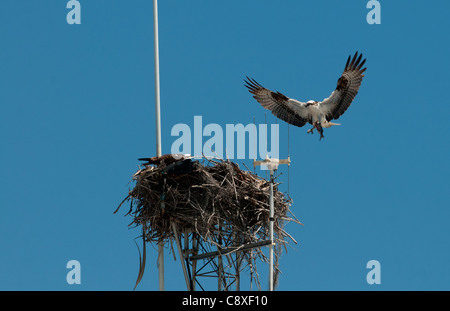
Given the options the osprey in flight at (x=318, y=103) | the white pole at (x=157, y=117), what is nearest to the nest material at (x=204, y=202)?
the white pole at (x=157, y=117)

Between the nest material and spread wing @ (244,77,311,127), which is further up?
spread wing @ (244,77,311,127)

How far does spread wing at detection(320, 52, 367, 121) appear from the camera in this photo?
89.7ft

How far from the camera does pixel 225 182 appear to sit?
24.3 m

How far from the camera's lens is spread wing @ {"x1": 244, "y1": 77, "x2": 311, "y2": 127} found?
28375 mm

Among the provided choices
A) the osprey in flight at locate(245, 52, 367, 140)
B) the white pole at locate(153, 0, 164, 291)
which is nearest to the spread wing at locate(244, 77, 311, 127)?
the osprey in flight at locate(245, 52, 367, 140)

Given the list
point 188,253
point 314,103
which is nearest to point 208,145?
point 188,253

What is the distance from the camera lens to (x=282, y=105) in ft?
94.5

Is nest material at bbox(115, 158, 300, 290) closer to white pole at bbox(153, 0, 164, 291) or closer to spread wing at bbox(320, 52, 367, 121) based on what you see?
white pole at bbox(153, 0, 164, 291)

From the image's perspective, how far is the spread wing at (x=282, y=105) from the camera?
28375 mm

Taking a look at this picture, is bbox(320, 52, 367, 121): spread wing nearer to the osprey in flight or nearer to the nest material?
the osprey in flight

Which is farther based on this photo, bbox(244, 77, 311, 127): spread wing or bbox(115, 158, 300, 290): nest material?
bbox(244, 77, 311, 127): spread wing

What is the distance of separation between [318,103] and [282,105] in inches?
52.4

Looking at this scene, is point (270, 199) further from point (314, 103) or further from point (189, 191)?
point (314, 103)
